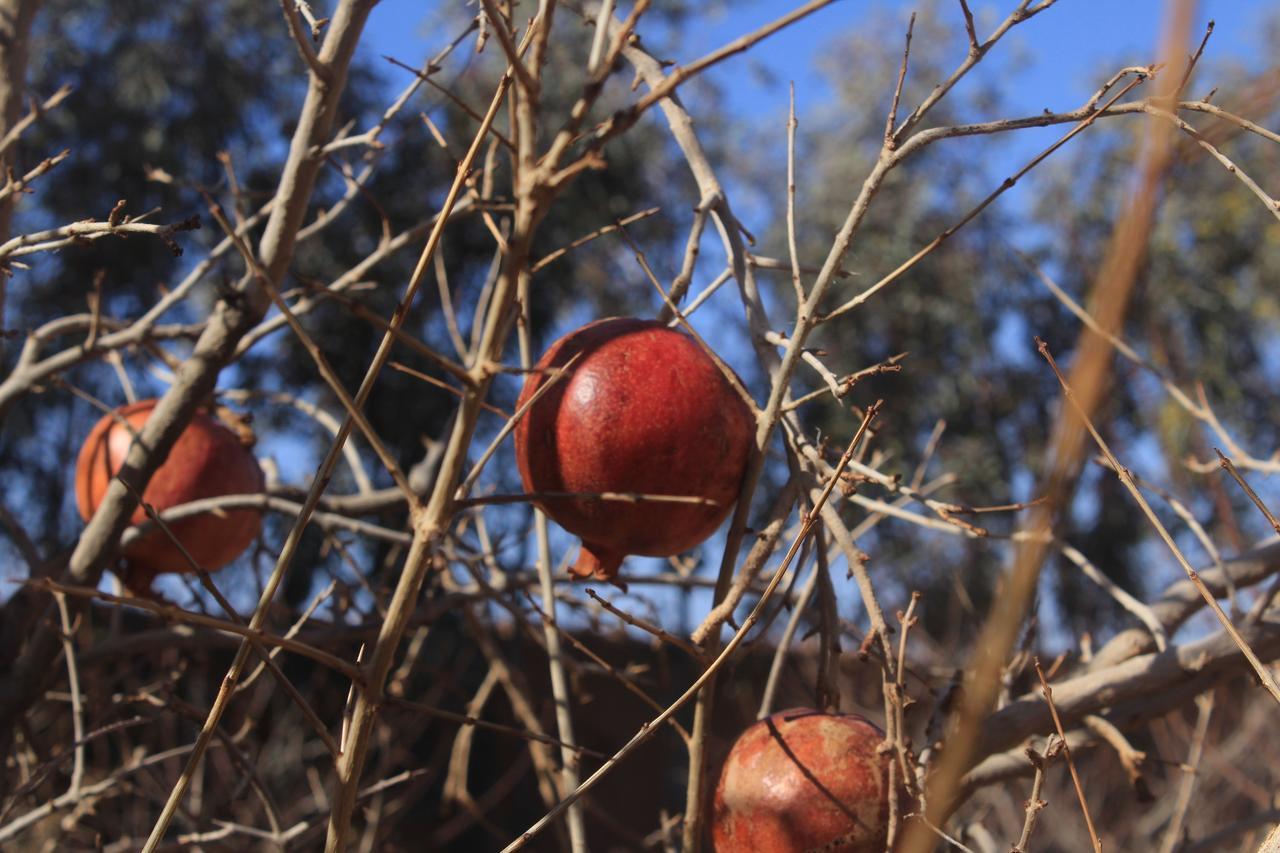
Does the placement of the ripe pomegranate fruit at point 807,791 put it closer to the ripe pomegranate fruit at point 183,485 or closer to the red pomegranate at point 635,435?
the red pomegranate at point 635,435

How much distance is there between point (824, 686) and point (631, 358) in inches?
14.8

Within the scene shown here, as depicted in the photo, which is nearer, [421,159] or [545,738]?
[545,738]

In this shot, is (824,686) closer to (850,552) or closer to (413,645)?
(850,552)

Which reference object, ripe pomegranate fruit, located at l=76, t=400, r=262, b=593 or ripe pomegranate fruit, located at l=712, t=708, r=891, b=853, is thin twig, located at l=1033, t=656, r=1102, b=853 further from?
ripe pomegranate fruit, located at l=76, t=400, r=262, b=593

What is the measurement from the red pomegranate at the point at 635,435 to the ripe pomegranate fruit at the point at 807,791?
0.20 meters

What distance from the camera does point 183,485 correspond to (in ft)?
6.14

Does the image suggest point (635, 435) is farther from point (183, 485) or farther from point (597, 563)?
point (183, 485)

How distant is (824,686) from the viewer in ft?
4.03

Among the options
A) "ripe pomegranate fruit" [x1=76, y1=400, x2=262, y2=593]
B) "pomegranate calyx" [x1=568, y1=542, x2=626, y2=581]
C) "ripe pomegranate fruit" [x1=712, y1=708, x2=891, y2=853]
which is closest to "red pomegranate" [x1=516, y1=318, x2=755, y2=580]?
"pomegranate calyx" [x1=568, y1=542, x2=626, y2=581]

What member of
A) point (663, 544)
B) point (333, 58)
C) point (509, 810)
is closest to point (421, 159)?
point (509, 810)

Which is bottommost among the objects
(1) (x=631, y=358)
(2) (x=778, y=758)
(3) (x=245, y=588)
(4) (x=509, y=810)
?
(4) (x=509, y=810)

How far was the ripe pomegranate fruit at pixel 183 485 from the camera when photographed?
73.1 inches

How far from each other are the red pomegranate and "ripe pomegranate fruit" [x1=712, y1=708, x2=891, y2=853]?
8.0 inches

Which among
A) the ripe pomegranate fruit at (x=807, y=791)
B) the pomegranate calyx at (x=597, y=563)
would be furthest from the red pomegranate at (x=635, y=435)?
the ripe pomegranate fruit at (x=807, y=791)
